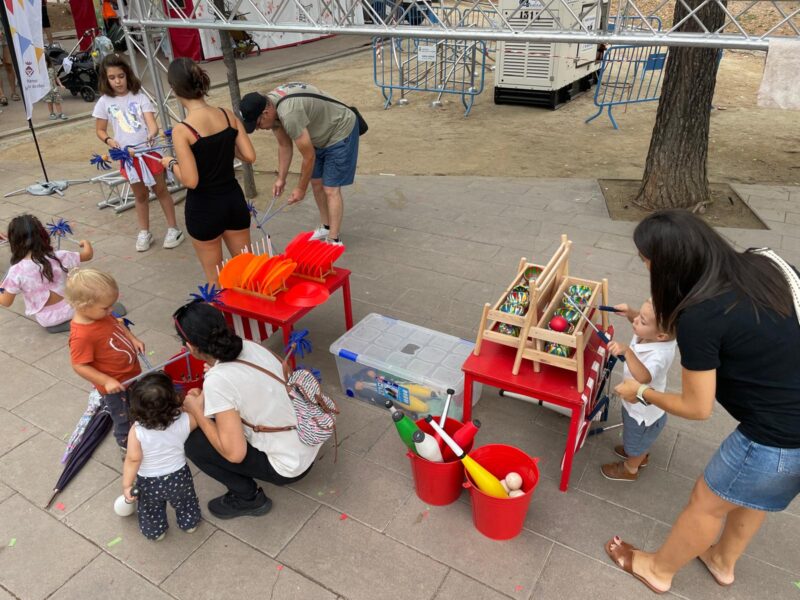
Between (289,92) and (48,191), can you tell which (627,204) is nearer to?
(289,92)

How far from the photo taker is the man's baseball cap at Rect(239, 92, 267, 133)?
4.38 m

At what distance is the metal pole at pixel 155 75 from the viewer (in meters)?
6.21

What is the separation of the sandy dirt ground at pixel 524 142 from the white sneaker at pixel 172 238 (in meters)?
2.90

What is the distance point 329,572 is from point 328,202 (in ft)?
12.3

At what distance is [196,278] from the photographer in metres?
5.41

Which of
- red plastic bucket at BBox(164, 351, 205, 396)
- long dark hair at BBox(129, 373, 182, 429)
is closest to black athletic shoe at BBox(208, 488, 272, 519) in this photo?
long dark hair at BBox(129, 373, 182, 429)

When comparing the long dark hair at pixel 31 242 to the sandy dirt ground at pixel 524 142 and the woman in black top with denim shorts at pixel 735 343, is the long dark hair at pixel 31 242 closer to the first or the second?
the woman in black top with denim shorts at pixel 735 343

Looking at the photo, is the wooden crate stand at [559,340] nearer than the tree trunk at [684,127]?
Yes

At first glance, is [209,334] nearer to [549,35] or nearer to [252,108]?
[252,108]

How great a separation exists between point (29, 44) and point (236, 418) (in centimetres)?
563

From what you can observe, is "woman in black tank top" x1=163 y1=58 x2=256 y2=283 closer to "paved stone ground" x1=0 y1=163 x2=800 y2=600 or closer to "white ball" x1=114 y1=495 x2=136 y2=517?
"paved stone ground" x1=0 y1=163 x2=800 y2=600

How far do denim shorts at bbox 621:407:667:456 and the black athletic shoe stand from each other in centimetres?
192

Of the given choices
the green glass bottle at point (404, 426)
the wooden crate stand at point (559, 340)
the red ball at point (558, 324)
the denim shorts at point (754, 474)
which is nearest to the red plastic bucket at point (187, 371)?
the green glass bottle at point (404, 426)

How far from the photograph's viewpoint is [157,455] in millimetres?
2621
